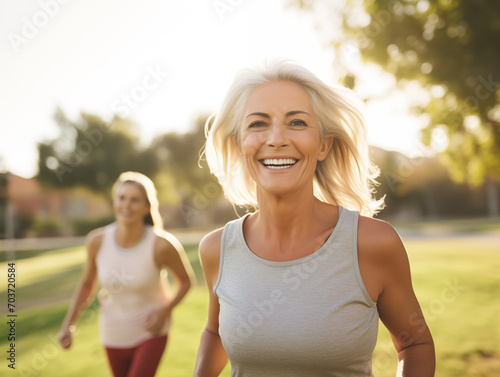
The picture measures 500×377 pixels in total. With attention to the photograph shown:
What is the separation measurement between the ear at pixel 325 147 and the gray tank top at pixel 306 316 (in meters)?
0.36

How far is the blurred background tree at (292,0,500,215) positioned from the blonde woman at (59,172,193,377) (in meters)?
4.56

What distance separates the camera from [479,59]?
7.23 metres

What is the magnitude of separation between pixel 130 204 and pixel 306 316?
3.39 m

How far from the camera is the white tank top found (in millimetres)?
4230

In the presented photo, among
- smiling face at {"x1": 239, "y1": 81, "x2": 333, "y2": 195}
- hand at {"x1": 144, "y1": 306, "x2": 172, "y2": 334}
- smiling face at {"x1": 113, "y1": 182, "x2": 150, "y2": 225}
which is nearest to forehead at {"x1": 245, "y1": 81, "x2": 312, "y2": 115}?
smiling face at {"x1": 239, "y1": 81, "x2": 333, "y2": 195}

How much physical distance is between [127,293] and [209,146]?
7.24 ft

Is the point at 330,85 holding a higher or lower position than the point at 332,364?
higher

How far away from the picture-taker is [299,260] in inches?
82.0

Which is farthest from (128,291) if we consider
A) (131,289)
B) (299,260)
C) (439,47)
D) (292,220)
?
(439,47)

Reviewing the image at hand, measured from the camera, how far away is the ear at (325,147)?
7.78 ft

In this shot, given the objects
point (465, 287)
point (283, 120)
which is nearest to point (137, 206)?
point (283, 120)

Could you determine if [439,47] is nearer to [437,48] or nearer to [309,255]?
[437,48]

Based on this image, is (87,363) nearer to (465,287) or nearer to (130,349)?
(130,349)

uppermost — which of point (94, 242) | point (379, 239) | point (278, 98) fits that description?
point (278, 98)
